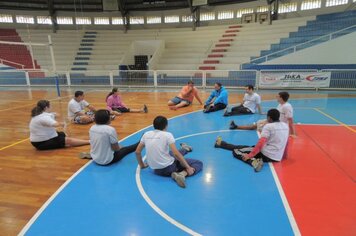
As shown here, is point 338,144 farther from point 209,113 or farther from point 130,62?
point 130,62

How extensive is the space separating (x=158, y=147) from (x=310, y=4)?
18.7 metres

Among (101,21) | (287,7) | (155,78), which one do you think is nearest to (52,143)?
(155,78)

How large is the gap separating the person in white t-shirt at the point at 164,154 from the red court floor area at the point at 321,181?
1.39 m

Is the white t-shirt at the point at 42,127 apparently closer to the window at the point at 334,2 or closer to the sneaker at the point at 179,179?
the sneaker at the point at 179,179

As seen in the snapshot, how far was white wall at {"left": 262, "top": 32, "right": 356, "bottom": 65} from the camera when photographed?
12429mm

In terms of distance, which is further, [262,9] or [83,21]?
[83,21]

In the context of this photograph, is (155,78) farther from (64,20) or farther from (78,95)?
(64,20)

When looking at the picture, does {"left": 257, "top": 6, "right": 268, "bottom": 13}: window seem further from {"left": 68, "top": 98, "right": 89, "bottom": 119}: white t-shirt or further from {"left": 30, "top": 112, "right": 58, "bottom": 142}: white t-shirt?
{"left": 30, "top": 112, "right": 58, "bottom": 142}: white t-shirt

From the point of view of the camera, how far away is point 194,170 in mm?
3691

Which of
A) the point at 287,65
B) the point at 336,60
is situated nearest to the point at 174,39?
→ the point at 287,65

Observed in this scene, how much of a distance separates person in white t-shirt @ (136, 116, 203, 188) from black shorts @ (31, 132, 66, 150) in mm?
2171

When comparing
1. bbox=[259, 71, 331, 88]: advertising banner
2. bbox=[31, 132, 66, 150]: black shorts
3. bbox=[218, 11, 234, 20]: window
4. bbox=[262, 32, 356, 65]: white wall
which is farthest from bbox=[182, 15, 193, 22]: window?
bbox=[31, 132, 66, 150]: black shorts

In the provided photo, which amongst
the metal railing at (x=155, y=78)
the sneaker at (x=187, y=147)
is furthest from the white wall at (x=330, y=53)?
the sneaker at (x=187, y=147)

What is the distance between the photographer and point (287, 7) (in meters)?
18.3
